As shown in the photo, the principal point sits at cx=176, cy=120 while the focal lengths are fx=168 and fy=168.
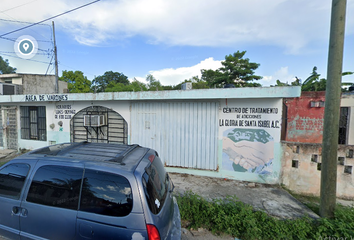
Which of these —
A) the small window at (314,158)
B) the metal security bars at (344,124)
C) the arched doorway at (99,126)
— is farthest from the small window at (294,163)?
the metal security bars at (344,124)

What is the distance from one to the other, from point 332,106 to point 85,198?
4.24 meters

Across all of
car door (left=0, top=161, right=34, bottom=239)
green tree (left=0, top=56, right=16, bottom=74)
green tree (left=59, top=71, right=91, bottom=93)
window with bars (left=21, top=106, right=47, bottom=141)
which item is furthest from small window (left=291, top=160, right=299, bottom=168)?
green tree (left=0, top=56, right=16, bottom=74)

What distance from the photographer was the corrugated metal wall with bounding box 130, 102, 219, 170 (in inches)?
213

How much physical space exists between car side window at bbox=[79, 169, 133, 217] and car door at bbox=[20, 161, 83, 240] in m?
0.12

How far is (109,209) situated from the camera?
6.15 ft

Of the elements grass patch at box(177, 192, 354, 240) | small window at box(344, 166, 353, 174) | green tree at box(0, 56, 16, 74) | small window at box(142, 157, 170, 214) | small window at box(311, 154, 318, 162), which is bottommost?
grass patch at box(177, 192, 354, 240)

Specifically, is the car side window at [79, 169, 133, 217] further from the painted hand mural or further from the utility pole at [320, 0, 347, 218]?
the painted hand mural

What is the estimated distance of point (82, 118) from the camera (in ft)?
22.4

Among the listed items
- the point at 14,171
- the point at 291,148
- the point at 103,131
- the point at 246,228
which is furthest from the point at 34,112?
the point at 291,148

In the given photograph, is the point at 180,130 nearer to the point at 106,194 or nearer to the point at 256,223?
the point at 256,223

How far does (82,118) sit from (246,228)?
665 centimetres

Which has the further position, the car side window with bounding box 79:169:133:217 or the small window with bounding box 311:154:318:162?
the small window with bounding box 311:154:318:162

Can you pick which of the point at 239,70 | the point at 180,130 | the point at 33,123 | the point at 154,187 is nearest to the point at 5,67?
the point at 33,123

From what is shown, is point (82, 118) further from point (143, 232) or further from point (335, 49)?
point (335, 49)
